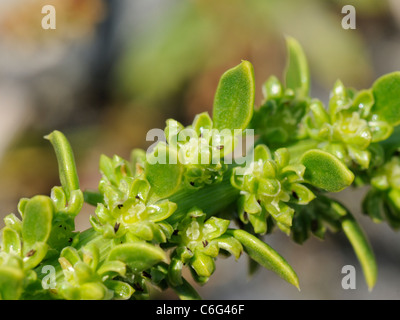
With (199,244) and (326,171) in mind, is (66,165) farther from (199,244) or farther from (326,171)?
(326,171)

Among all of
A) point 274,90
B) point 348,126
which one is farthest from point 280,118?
point 348,126

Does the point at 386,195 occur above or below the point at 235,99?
below

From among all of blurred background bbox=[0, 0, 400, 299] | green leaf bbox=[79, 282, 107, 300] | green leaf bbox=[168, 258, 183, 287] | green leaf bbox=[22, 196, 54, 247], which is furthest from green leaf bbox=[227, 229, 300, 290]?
blurred background bbox=[0, 0, 400, 299]

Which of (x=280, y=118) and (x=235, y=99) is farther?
(x=280, y=118)

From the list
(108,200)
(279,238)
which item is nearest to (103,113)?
(279,238)

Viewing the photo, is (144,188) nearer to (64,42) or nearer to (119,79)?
(119,79)
